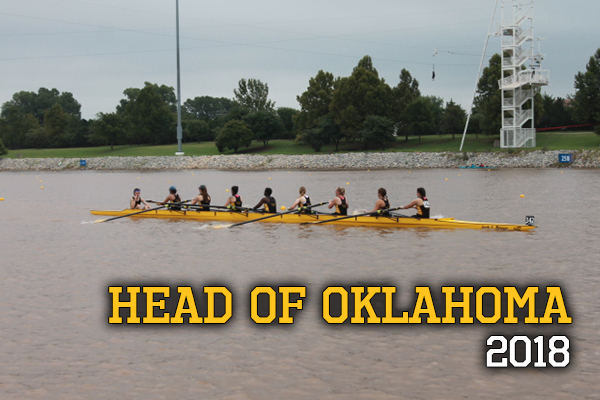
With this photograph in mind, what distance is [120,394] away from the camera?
729 cm

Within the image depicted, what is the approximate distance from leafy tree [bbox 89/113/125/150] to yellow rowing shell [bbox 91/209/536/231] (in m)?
83.6

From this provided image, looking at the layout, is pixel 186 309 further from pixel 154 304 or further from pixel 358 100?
pixel 358 100

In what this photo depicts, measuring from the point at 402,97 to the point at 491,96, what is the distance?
1491cm

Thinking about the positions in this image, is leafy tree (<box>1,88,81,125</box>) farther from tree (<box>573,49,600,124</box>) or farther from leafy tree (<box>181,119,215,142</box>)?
tree (<box>573,49,600,124</box>)

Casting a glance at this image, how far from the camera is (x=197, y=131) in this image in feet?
359

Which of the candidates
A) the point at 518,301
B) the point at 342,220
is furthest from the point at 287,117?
the point at 518,301

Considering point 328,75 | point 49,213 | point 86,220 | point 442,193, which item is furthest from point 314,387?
point 328,75

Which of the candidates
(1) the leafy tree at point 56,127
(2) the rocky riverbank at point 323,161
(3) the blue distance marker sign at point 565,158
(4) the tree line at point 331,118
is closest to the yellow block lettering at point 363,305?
(2) the rocky riverbank at point 323,161

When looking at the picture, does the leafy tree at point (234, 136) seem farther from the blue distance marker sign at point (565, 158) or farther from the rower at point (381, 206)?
the rower at point (381, 206)

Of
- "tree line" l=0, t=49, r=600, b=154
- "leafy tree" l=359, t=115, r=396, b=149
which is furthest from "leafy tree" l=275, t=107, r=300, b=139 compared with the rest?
"leafy tree" l=359, t=115, r=396, b=149

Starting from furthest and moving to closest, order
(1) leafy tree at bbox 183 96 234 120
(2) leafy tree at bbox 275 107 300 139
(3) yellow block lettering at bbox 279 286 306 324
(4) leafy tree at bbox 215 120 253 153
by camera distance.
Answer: (1) leafy tree at bbox 183 96 234 120, (2) leafy tree at bbox 275 107 300 139, (4) leafy tree at bbox 215 120 253 153, (3) yellow block lettering at bbox 279 286 306 324

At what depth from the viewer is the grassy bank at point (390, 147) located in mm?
64688

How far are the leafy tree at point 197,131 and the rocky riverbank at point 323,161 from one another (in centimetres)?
2225

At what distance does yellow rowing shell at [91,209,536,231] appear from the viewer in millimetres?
18562
